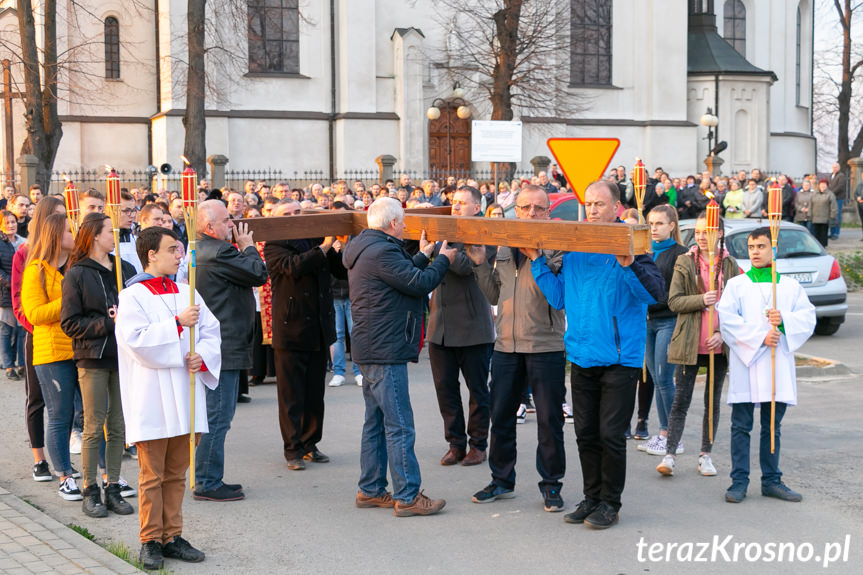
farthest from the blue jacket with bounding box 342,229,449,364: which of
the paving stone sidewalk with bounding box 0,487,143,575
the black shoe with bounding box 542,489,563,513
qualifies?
the paving stone sidewalk with bounding box 0,487,143,575

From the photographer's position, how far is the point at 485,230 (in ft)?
23.1

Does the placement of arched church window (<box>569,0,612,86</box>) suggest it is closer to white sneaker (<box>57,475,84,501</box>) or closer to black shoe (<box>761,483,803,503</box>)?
black shoe (<box>761,483,803,503</box>)

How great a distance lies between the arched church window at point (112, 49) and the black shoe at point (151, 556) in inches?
1288

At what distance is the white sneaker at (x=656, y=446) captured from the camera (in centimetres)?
884

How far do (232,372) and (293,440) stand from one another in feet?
3.36

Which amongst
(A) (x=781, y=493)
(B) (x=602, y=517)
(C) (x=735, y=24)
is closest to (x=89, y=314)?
(B) (x=602, y=517)

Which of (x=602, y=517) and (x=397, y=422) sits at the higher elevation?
(x=397, y=422)

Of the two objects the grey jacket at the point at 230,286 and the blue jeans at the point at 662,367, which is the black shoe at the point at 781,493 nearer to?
the blue jeans at the point at 662,367

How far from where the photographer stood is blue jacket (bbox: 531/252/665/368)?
6773 mm

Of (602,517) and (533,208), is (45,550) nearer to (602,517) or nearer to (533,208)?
(602,517)

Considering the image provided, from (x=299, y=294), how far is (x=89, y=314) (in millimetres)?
1910

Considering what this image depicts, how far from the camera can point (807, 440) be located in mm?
9305

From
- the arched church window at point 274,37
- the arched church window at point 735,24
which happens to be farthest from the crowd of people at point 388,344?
the arched church window at point 735,24

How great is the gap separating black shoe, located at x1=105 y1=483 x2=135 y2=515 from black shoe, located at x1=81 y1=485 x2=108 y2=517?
53 mm
